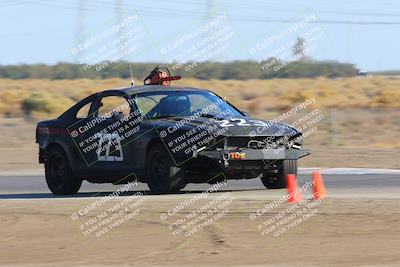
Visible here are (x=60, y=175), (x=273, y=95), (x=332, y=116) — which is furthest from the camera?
(x=273, y=95)

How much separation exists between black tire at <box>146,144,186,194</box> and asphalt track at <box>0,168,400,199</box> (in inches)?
7.5

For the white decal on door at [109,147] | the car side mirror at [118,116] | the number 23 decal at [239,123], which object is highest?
the car side mirror at [118,116]

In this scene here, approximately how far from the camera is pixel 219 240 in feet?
36.1

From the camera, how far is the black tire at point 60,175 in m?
16.8

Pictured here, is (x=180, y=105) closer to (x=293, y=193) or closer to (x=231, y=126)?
(x=231, y=126)

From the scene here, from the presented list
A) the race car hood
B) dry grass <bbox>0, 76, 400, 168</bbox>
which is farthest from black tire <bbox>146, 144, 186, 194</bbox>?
dry grass <bbox>0, 76, 400, 168</bbox>

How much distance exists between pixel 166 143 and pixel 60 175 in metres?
2.52

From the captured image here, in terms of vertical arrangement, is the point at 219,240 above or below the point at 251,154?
below

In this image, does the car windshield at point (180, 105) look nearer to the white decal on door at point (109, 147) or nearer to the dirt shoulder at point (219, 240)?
the white decal on door at point (109, 147)

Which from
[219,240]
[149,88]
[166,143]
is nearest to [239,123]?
[166,143]

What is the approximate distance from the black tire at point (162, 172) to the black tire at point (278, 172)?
136cm

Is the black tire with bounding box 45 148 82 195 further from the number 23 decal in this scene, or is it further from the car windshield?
the number 23 decal

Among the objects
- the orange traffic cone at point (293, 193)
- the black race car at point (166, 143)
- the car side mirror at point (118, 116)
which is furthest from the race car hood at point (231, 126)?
the orange traffic cone at point (293, 193)

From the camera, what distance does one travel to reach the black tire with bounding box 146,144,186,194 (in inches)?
596
